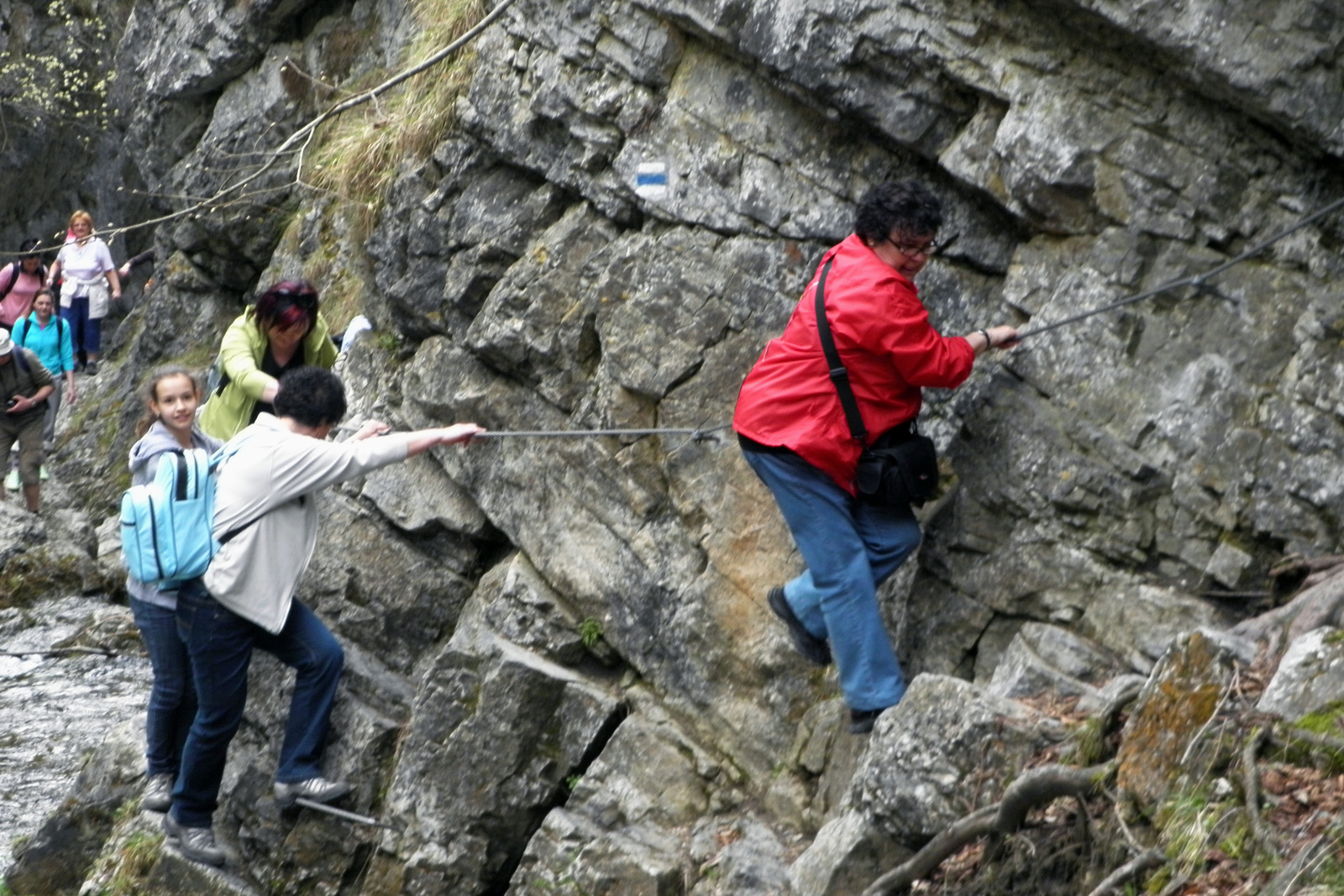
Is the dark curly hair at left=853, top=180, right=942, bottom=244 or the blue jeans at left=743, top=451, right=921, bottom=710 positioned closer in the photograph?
the dark curly hair at left=853, top=180, right=942, bottom=244

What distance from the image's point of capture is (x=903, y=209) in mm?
6441

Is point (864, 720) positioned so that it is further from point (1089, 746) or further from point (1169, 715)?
point (1169, 715)

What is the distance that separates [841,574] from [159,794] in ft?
14.4

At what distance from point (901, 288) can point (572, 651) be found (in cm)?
331

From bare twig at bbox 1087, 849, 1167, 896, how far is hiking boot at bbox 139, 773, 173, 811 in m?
5.59

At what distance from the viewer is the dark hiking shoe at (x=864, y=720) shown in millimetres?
6695

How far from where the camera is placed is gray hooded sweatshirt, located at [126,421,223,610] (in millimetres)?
7867

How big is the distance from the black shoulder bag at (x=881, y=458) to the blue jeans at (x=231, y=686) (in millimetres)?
3388

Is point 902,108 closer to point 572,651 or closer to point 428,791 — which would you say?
point 572,651

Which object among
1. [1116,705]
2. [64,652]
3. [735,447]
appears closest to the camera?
[1116,705]

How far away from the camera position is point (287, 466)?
7430 millimetres

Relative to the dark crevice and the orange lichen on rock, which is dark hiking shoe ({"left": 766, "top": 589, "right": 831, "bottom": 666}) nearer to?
the dark crevice

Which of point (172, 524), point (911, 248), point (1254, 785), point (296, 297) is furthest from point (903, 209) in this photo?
point (172, 524)

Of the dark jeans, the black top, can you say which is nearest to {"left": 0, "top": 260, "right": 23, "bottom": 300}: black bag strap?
the dark jeans
